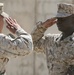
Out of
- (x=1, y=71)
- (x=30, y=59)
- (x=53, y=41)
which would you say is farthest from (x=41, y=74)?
(x=1, y=71)

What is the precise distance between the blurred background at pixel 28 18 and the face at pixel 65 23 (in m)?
3.23

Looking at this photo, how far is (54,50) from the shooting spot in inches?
270

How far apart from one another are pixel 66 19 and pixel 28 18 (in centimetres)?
339

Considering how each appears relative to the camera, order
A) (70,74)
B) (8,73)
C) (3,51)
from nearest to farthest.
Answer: (3,51) → (70,74) → (8,73)

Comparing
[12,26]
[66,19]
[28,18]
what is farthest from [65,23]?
[28,18]

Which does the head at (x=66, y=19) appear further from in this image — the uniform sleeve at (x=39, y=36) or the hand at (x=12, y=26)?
the hand at (x=12, y=26)

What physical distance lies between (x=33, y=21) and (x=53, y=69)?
3.34 m

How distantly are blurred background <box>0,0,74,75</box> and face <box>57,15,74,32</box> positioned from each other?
3233 millimetres

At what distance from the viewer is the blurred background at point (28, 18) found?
32.8 ft

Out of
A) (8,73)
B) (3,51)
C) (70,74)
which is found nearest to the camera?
(3,51)

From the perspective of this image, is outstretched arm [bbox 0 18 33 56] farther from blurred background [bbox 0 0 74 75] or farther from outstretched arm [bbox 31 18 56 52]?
blurred background [bbox 0 0 74 75]

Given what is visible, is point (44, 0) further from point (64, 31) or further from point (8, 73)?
point (64, 31)

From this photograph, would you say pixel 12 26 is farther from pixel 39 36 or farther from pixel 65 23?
pixel 39 36

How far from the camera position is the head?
6.72m
